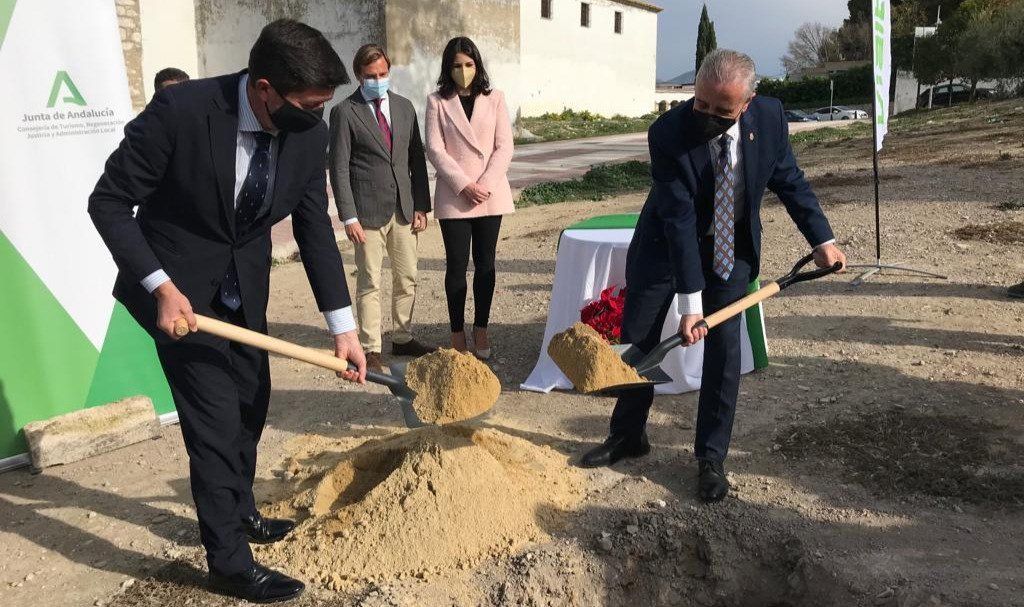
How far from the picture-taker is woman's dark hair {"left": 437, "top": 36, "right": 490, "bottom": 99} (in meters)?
4.93

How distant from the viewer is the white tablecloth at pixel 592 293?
4.77m

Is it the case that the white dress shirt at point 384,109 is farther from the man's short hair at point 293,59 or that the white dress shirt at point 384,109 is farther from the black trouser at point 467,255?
the man's short hair at point 293,59

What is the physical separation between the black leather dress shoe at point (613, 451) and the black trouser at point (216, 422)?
5.30 feet

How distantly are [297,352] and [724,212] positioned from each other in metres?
1.75

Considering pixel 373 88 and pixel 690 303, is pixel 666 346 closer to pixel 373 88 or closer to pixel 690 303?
pixel 690 303

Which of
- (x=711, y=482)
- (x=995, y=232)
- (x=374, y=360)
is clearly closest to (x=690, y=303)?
(x=711, y=482)

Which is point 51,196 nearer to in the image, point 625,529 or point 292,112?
point 292,112

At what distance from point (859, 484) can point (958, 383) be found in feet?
4.96

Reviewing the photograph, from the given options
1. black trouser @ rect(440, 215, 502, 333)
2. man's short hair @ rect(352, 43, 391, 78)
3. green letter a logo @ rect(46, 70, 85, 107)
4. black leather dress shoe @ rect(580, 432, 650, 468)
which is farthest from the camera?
black trouser @ rect(440, 215, 502, 333)

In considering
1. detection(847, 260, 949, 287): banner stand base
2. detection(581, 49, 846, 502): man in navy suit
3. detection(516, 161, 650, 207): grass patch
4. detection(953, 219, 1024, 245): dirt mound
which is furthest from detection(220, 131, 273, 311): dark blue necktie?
detection(516, 161, 650, 207): grass patch

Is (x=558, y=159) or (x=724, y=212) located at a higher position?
(x=558, y=159)

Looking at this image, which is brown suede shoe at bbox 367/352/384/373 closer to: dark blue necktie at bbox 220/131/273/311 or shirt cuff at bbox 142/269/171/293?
dark blue necktie at bbox 220/131/273/311

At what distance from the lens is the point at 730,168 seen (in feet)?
10.4

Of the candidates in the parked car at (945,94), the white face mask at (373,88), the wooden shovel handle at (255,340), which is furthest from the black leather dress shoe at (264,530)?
the parked car at (945,94)
